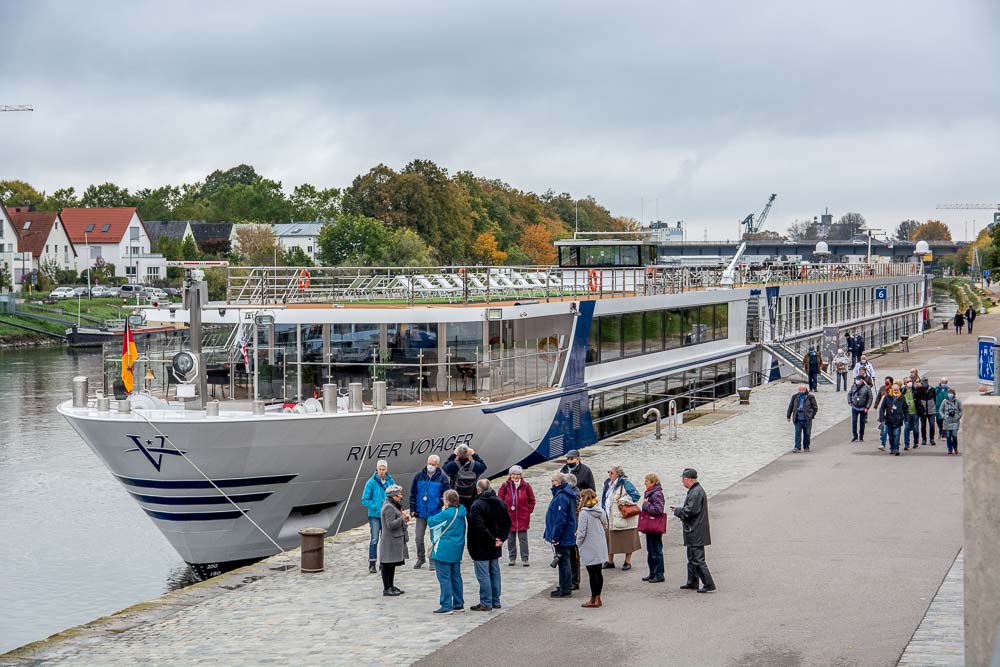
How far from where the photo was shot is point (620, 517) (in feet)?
46.4

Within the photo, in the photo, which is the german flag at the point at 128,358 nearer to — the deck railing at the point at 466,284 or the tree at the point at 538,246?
the deck railing at the point at 466,284

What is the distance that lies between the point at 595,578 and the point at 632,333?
16715mm

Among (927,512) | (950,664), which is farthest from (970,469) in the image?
(927,512)

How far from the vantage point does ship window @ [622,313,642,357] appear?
93.1 ft

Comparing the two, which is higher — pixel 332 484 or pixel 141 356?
pixel 141 356

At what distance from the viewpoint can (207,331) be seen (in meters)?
21.7

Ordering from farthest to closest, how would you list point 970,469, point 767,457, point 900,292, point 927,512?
point 900,292 → point 767,457 → point 927,512 → point 970,469

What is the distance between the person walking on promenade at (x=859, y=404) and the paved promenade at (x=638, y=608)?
17.9 ft

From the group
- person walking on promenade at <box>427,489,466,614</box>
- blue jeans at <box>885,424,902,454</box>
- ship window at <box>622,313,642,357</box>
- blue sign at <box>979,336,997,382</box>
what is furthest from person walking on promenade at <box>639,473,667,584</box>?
ship window at <box>622,313,642,357</box>

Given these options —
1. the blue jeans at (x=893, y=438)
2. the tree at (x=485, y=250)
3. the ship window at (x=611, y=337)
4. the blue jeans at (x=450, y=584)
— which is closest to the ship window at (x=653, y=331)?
the ship window at (x=611, y=337)

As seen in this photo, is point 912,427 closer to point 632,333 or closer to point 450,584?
point 632,333

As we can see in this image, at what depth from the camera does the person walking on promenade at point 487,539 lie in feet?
40.7

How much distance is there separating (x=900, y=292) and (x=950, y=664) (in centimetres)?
6415

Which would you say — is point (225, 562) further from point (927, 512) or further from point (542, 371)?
point (927, 512)
